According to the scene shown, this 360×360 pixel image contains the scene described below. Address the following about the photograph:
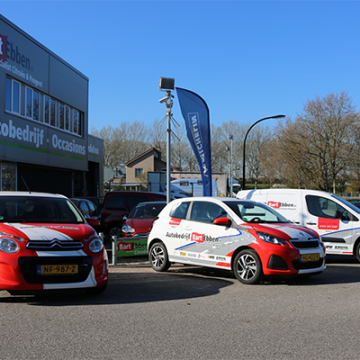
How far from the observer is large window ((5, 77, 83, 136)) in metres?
20.0

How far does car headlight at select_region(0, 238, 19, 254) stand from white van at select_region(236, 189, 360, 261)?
801cm

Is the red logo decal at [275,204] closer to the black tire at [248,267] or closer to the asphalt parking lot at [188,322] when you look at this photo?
the asphalt parking lot at [188,322]

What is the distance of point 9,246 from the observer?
6.31 meters

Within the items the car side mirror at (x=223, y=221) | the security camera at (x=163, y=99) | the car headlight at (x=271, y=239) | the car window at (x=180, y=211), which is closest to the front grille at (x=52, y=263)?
the car side mirror at (x=223, y=221)

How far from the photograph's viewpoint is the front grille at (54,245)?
636cm

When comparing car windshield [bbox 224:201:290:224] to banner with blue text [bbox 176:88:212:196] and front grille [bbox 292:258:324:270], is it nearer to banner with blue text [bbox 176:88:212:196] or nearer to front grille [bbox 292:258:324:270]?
front grille [bbox 292:258:324:270]

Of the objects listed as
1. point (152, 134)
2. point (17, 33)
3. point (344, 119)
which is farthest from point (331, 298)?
point (152, 134)

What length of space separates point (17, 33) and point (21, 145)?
4905 mm

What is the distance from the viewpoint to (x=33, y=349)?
447 centimetres

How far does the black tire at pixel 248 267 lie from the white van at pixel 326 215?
407 centimetres

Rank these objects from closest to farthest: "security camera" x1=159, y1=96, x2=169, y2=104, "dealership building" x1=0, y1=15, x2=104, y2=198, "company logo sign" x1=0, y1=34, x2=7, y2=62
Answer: "security camera" x1=159, y1=96, x2=169, y2=104, "company logo sign" x1=0, y1=34, x2=7, y2=62, "dealership building" x1=0, y1=15, x2=104, y2=198

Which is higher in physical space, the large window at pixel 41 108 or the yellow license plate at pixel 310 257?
the large window at pixel 41 108

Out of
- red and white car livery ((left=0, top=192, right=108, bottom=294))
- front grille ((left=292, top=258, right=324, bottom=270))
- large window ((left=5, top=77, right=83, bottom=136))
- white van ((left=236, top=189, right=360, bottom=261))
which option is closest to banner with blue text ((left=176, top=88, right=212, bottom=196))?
white van ((left=236, top=189, right=360, bottom=261))

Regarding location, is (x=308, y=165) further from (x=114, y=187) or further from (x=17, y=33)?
(x=17, y=33)
